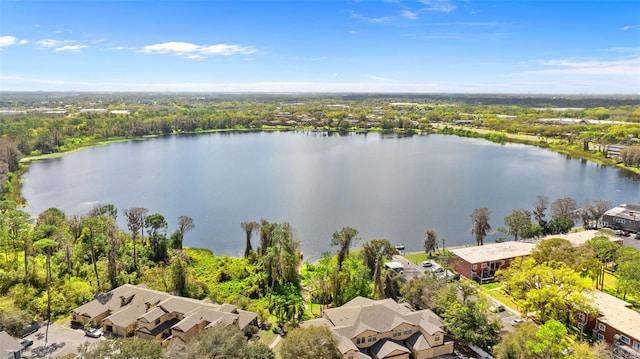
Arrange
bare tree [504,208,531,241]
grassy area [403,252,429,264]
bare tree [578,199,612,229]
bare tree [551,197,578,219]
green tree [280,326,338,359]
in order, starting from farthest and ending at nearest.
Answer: bare tree [551,197,578,219]
bare tree [578,199,612,229]
bare tree [504,208,531,241]
grassy area [403,252,429,264]
green tree [280,326,338,359]

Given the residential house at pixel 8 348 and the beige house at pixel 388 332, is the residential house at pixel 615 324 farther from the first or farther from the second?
the residential house at pixel 8 348

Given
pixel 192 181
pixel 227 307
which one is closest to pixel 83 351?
pixel 227 307

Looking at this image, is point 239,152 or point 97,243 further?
point 239,152

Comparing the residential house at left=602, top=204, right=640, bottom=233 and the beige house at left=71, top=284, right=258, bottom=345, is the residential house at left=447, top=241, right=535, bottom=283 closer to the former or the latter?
the residential house at left=602, top=204, right=640, bottom=233

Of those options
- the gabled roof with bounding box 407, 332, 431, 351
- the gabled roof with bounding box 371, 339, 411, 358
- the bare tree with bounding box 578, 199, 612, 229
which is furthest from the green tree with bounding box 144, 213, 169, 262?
the bare tree with bounding box 578, 199, 612, 229

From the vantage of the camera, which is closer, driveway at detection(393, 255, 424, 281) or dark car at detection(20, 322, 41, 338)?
dark car at detection(20, 322, 41, 338)

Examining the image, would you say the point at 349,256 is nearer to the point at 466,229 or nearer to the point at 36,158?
the point at 466,229
